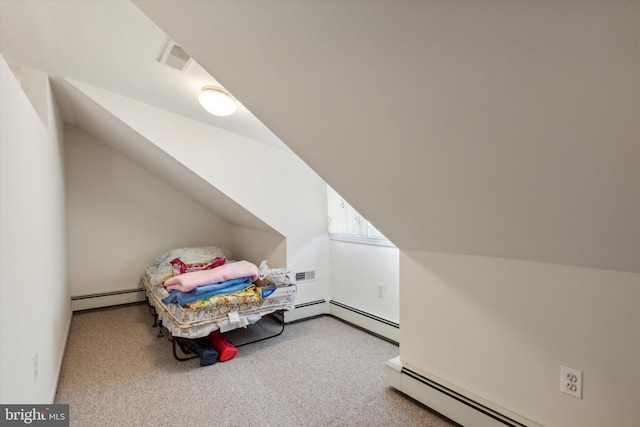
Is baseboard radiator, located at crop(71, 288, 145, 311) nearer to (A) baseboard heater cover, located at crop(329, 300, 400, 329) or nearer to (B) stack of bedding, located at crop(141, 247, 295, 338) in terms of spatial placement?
(B) stack of bedding, located at crop(141, 247, 295, 338)

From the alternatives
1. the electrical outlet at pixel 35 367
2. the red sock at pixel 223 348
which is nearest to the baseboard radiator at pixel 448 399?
the red sock at pixel 223 348

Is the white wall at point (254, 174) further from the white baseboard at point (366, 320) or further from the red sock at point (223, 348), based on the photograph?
the red sock at point (223, 348)

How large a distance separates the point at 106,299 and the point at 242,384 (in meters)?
2.70

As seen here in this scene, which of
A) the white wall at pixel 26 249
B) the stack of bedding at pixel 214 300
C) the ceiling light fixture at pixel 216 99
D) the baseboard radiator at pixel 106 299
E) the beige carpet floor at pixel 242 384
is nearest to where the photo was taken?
the white wall at pixel 26 249

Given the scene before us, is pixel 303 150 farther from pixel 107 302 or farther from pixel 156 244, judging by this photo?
pixel 107 302

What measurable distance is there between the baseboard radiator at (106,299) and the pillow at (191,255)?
48cm

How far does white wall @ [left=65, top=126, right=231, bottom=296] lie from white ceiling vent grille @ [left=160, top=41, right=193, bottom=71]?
9.00ft

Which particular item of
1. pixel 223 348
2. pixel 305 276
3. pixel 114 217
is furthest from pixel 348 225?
pixel 114 217

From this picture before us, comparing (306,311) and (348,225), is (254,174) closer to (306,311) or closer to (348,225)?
(348,225)

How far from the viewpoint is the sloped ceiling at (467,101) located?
0.68 m

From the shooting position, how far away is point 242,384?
7.32ft

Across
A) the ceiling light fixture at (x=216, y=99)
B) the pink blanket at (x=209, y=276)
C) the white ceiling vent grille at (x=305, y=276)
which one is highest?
the ceiling light fixture at (x=216, y=99)

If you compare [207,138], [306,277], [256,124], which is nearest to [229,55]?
[256,124]

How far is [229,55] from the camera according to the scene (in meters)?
1.18
